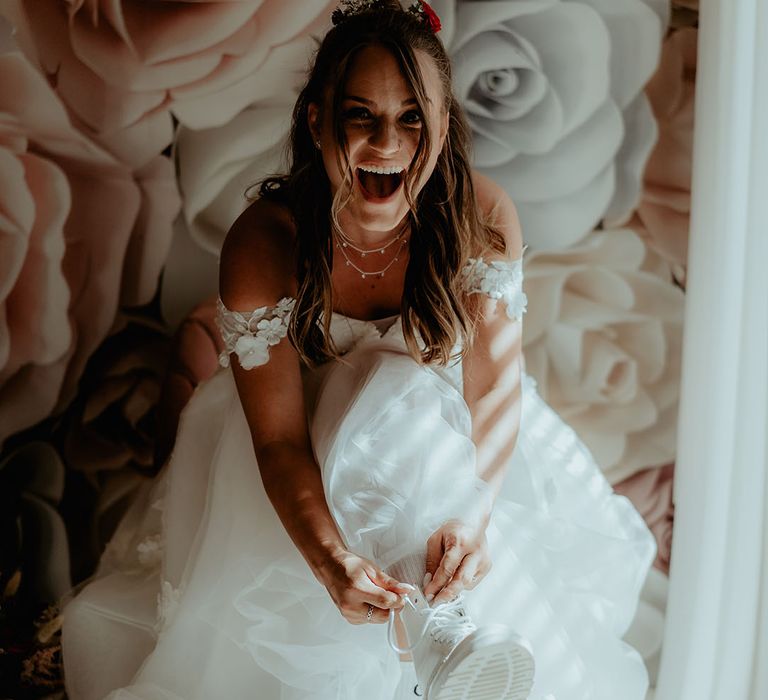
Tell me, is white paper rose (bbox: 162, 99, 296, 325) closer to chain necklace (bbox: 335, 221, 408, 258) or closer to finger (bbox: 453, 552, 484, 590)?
chain necklace (bbox: 335, 221, 408, 258)

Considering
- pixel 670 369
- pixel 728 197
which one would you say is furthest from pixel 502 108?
pixel 670 369

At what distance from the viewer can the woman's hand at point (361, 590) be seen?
1.00 m

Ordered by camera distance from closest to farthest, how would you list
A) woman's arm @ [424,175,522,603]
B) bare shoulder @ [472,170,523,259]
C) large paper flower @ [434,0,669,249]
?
woman's arm @ [424,175,522,603] → bare shoulder @ [472,170,523,259] → large paper flower @ [434,0,669,249]

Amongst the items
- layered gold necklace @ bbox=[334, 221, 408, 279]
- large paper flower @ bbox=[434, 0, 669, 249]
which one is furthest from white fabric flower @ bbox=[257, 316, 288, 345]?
large paper flower @ bbox=[434, 0, 669, 249]

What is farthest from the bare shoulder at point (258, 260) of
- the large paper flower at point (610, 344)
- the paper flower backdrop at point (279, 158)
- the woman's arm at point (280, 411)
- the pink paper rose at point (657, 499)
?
the pink paper rose at point (657, 499)

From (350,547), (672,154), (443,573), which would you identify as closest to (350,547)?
(350,547)

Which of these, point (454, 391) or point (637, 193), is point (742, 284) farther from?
point (454, 391)

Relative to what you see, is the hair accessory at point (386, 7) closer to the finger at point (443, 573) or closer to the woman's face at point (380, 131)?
the woman's face at point (380, 131)

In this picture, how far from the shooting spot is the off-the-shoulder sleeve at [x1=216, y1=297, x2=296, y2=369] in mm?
1201

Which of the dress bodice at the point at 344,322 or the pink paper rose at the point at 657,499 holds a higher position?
the dress bodice at the point at 344,322

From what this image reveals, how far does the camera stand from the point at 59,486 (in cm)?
161

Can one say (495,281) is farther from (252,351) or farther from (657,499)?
(657,499)

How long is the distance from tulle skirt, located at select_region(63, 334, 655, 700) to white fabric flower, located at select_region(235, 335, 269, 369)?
103 millimetres

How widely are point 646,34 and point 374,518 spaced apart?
3.55ft
